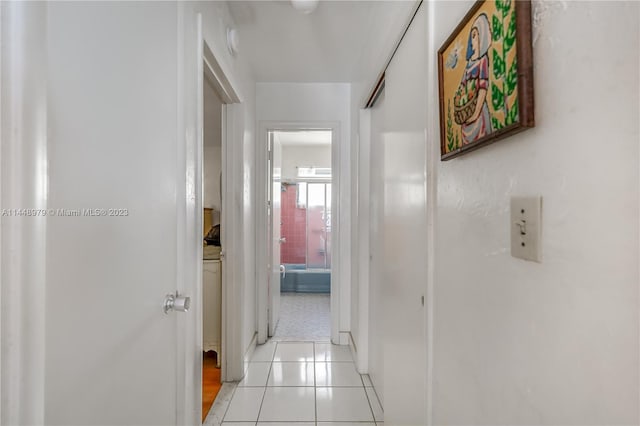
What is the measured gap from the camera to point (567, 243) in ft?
1.60

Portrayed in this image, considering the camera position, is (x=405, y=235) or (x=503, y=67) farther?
(x=405, y=235)

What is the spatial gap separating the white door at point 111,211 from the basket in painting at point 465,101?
90cm

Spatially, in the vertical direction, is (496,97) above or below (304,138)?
below

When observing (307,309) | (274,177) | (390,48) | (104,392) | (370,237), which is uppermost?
(390,48)

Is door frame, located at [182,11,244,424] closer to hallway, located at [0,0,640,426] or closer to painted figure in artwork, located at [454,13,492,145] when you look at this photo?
hallway, located at [0,0,640,426]

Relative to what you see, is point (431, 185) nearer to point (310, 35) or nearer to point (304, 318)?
point (310, 35)

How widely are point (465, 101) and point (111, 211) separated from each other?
3.21 ft

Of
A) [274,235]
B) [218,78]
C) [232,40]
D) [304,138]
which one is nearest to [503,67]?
[218,78]

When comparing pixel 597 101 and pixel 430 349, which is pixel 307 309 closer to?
pixel 430 349

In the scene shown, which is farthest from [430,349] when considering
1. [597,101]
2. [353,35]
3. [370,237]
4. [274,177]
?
[274,177]

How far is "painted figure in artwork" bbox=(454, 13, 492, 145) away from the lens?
66 cm

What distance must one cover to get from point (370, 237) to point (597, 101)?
1.89 metres

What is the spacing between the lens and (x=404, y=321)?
1.34m

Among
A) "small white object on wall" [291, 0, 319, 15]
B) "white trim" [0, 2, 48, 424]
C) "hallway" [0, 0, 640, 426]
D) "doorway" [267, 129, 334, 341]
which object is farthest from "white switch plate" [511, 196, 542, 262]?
"doorway" [267, 129, 334, 341]
